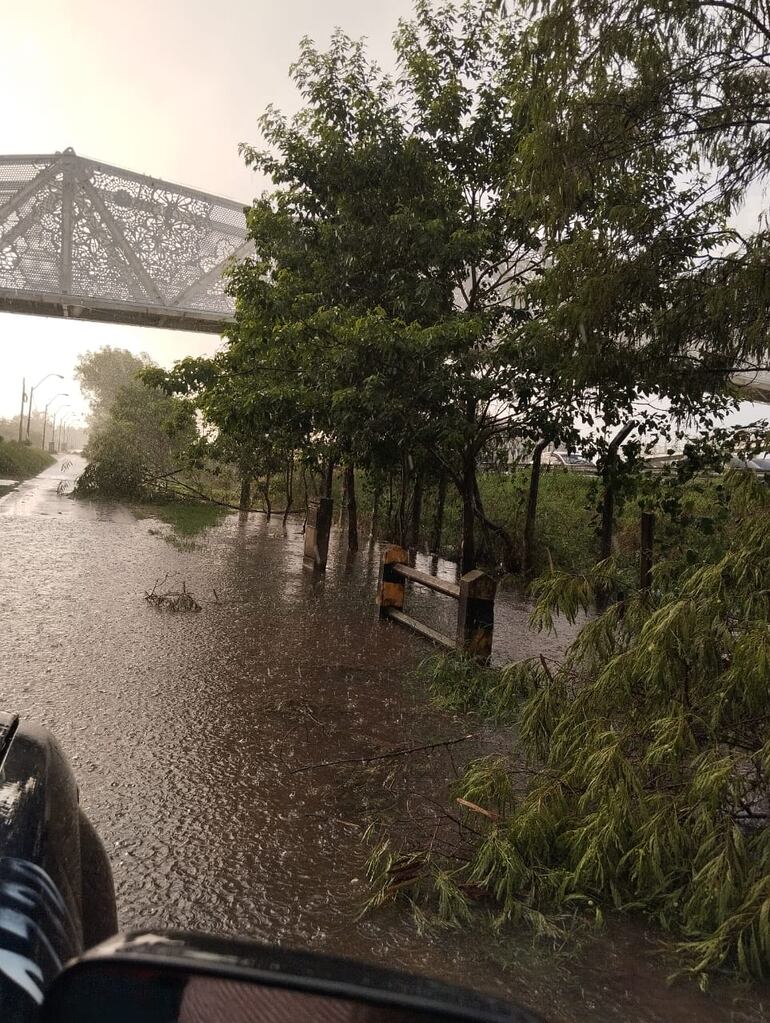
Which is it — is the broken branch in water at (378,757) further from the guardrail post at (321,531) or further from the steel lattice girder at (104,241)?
the steel lattice girder at (104,241)

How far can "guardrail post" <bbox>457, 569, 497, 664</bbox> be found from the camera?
272 inches

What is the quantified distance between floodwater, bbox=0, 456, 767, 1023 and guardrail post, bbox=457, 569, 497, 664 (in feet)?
2.10

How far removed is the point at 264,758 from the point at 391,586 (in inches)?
184

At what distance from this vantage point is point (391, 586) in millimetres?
9320

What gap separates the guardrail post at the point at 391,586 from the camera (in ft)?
30.2

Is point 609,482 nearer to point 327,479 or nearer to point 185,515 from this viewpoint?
point 327,479

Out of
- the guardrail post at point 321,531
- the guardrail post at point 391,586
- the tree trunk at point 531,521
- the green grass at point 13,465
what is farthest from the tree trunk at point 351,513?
the green grass at point 13,465

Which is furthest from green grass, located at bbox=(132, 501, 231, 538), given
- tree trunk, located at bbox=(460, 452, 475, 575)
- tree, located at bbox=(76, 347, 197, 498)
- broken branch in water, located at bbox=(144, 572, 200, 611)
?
broken branch in water, located at bbox=(144, 572, 200, 611)

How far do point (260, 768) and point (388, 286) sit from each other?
26.7 ft

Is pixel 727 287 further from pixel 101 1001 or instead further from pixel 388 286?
pixel 388 286

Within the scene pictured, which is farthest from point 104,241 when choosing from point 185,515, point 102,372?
point 102,372

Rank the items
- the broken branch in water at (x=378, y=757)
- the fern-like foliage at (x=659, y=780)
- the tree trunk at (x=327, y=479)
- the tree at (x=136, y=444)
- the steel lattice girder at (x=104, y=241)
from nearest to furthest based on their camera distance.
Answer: the fern-like foliage at (x=659, y=780)
the broken branch in water at (x=378, y=757)
the tree trunk at (x=327, y=479)
the tree at (x=136, y=444)
the steel lattice girder at (x=104, y=241)

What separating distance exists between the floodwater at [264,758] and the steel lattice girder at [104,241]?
2275 centimetres

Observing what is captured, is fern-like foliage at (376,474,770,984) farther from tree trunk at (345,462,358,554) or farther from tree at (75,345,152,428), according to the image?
tree at (75,345,152,428)
